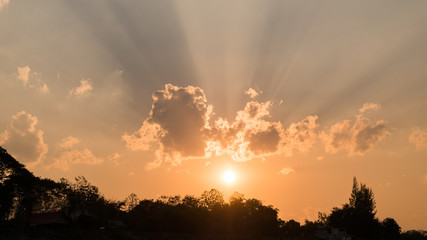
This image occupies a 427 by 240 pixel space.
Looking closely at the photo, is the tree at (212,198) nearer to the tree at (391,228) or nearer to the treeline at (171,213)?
the treeline at (171,213)

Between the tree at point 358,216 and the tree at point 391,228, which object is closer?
the tree at point 358,216

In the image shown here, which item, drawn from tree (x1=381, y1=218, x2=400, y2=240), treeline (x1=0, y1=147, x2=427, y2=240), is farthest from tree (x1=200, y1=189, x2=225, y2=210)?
tree (x1=381, y1=218, x2=400, y2=240)

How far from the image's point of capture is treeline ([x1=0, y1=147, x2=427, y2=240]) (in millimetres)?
81000

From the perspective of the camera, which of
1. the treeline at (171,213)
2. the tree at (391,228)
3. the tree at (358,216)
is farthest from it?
the tree at (391,228)

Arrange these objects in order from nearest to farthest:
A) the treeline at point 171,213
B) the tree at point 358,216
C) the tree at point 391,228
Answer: the treeline at point 171,213, the tree at point 358,216, the tree at point 391,228

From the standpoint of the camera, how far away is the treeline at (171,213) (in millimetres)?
81000

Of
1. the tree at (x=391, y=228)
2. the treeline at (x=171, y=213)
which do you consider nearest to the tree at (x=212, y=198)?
the treeline at (x=171, y=213)

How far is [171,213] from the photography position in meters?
83.7

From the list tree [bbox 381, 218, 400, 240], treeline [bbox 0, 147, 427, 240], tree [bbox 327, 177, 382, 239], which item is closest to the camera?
treeline [bbox 0, 147, 427, 240]

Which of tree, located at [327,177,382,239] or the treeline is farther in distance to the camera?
tree, located at [327,177,382,239]

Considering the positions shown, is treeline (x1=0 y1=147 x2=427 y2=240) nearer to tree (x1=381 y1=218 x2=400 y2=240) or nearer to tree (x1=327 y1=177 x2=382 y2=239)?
tree (x1=327 y1=177 x2=382 y2=239)

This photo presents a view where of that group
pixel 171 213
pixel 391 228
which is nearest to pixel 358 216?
pixel 391 228

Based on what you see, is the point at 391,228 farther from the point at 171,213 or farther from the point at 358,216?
the point at 171,213

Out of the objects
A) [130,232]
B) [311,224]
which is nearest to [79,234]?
[130,232]
